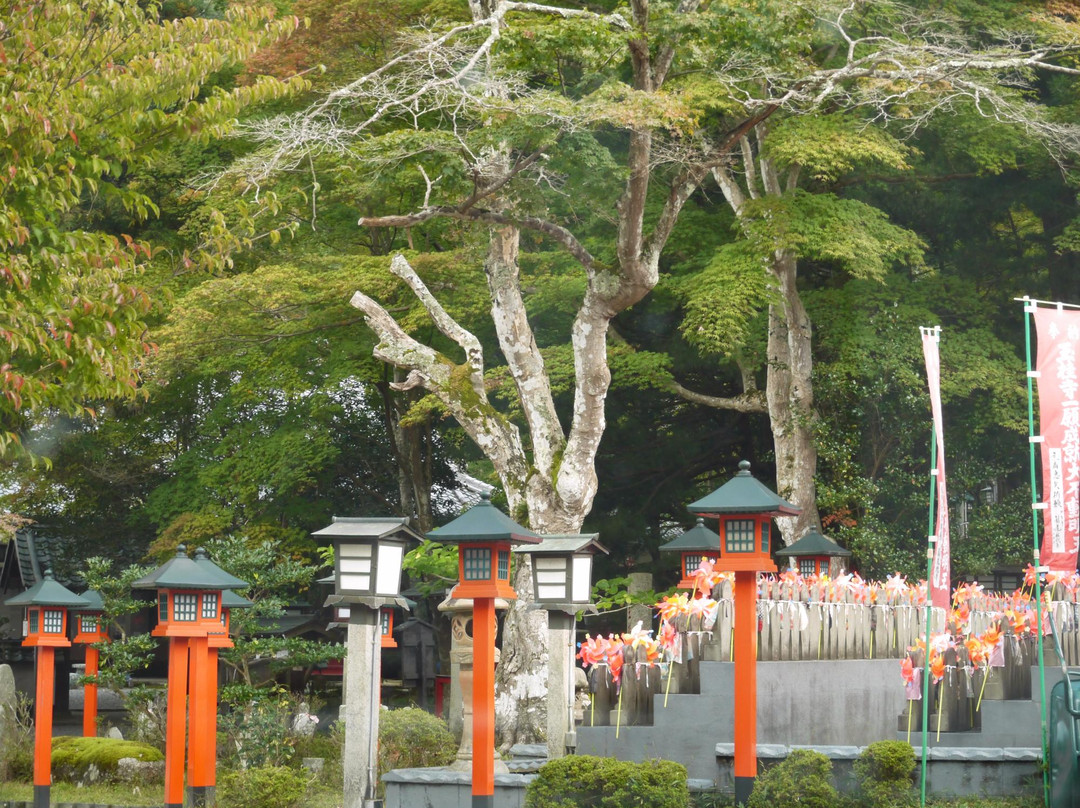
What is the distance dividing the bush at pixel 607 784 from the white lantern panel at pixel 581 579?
2139 mm

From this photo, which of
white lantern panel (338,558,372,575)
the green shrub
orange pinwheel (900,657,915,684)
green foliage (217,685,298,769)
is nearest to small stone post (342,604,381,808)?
white lantern panel (338,558,372,575)

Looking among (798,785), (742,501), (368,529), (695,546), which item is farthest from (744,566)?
(695,546)

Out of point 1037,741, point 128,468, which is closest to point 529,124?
point 1037,741

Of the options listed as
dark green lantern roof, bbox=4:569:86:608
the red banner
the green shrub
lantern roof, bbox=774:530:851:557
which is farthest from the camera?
lantern roof, bbox=774:530:851:557

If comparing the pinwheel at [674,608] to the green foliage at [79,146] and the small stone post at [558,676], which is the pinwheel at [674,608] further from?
the green foliage at [79,146]

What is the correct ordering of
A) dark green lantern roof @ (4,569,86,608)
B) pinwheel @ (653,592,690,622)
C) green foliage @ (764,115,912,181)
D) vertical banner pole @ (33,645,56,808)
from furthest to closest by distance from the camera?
green foliage @ (764,115,912,181), dark green lantern roof @ (4,569,86,608), vertical banner pole @ (33,645,56,808), pinwheel @ (653,592,690,622)

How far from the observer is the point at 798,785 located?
9.74 m

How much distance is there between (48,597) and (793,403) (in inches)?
498

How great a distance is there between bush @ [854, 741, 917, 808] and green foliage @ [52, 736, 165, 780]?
37.3 feet

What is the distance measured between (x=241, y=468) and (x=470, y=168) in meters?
9.39

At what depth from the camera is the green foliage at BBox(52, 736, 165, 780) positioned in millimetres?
17938

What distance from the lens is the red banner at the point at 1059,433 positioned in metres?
9.87

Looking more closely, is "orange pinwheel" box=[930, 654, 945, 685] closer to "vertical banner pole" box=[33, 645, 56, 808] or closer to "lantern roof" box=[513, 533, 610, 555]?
"lantern roof" box=[513, 533, 610, 555]

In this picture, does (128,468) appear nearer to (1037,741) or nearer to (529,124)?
(529,124)
